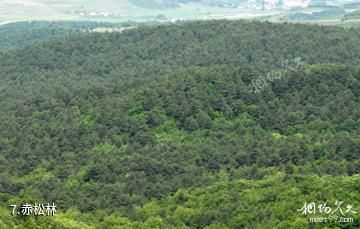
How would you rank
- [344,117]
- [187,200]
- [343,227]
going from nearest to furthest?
[343,227] → [187,200] → [344,117]

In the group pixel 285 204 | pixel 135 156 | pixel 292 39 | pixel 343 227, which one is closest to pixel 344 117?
pixel 135 156

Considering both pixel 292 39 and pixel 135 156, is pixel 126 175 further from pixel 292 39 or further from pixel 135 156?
pixel 292 39

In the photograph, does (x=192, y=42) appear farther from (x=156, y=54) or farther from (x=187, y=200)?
(x=187, y=200)

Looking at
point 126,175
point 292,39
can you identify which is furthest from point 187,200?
point 292,39

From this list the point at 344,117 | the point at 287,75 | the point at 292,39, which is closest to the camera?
the point at 344,117

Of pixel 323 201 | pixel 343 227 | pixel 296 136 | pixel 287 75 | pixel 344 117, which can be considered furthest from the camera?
pixel 287 75

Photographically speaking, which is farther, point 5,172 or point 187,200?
point 5,172
